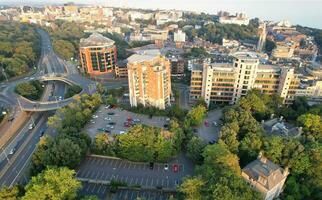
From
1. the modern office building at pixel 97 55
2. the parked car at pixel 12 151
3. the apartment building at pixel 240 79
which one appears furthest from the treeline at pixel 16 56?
the apartment building at pixel 240 79

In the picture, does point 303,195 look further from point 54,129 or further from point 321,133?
point 54,129

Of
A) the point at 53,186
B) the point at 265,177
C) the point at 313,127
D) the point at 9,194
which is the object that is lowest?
the point at 9,194

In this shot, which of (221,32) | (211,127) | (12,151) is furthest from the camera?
(221,32)

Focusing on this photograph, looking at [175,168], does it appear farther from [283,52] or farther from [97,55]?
[283,52]

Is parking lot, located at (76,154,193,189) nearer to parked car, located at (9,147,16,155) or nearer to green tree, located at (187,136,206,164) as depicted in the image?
green tree, located at (187,136,206,164)

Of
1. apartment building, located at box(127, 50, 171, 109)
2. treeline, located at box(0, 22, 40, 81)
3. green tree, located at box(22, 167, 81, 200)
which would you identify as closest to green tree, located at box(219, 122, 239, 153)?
apartment building, located at box(127, 50, 171, 109)

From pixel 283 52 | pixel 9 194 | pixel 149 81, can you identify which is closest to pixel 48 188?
pixel 9 194
